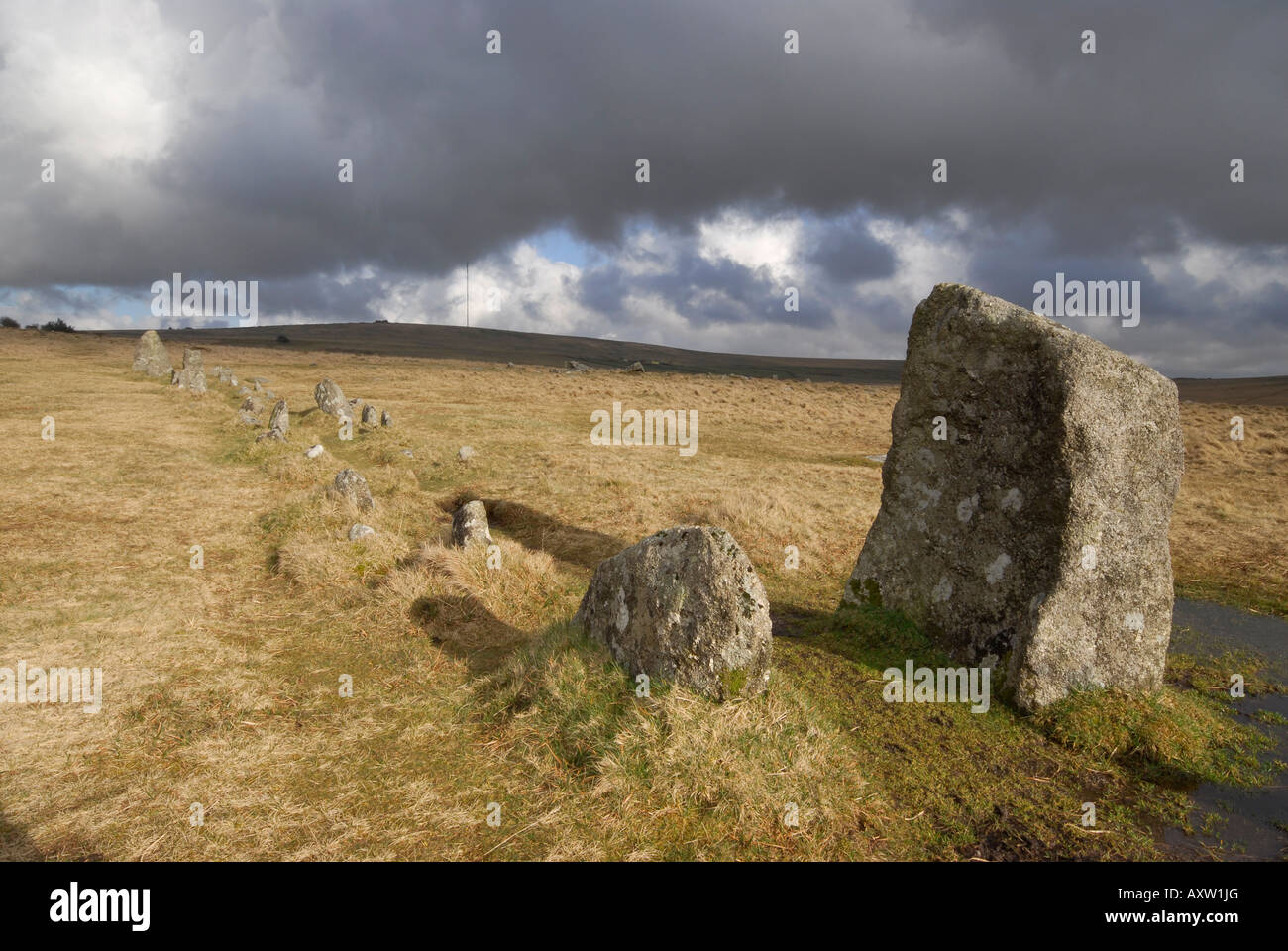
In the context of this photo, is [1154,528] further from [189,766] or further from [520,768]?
[189,766]

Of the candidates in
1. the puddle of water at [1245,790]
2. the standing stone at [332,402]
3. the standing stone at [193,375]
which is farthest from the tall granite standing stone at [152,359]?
the puddle of water at [1245,790]

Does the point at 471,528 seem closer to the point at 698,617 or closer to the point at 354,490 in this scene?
the point at 354,490

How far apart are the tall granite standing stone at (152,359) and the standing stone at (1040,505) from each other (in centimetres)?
3990

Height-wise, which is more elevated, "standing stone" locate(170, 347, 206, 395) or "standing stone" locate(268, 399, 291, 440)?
"standing stone" locate(170, 347, 206, 395)

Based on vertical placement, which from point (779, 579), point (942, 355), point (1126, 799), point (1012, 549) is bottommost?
point (1126, 799)

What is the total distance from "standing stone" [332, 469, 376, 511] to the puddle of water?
12.5 metres

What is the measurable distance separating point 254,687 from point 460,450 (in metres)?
12.4

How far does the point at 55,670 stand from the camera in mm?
7621

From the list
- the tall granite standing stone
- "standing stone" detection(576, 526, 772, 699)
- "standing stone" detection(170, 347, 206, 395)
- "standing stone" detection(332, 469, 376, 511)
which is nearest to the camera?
"standing stone" detection(576, 526, 772, 699)

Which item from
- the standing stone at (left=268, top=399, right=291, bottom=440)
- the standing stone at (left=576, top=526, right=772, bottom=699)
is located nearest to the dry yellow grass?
the standing stone at (left=576, top=526, right=772, bottom=699)

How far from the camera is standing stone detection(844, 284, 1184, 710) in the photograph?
733 cm

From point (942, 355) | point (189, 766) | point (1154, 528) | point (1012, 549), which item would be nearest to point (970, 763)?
point (1012, 549)

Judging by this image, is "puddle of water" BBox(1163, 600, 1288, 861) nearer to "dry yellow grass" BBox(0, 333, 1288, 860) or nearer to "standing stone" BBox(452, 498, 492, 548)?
"dry yellow grass" BBox(0, 333, 1288, 860)

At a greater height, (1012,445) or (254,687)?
(1012,445)
